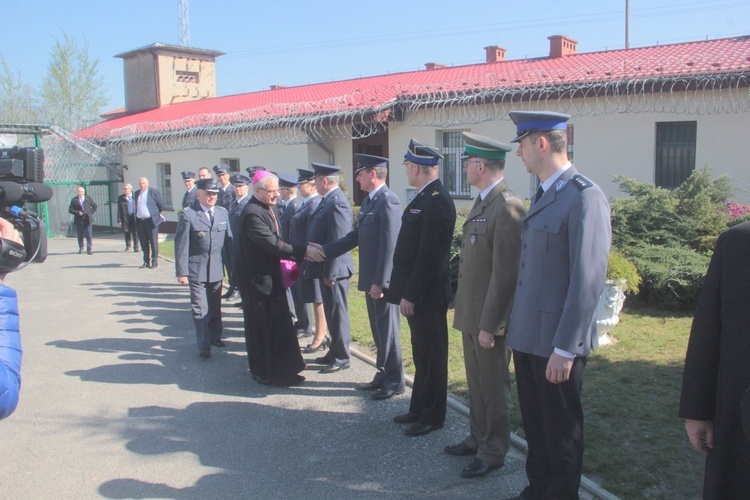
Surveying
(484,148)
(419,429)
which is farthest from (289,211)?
(484,148)

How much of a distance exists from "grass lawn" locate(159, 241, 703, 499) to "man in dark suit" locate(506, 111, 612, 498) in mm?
767

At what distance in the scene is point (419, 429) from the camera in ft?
15.4

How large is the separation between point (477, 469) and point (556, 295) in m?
1.43

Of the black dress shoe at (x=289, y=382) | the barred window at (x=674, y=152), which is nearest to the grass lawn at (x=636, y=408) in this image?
the black dress shoe at (x=289, y=382)

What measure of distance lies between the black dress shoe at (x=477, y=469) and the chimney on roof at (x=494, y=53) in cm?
1852

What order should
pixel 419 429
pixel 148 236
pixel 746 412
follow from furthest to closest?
pixel 148 236 → pixel 419 429 → pixel 746 412

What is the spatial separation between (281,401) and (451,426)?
5.18 ft

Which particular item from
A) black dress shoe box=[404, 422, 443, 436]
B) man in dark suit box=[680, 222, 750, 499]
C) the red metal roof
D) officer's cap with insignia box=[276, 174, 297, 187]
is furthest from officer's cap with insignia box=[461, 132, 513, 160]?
the red metal roof

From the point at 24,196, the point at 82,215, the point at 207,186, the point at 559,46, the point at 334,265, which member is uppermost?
the point at 559,46

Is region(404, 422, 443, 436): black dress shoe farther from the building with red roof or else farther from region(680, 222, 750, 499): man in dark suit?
the building with red roof

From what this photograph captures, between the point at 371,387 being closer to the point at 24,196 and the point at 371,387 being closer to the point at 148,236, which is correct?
the point at 24,196

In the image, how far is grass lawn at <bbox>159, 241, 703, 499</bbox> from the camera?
12.5 feet

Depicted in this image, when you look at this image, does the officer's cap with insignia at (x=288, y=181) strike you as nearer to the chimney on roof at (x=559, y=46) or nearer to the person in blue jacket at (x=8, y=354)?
the person in blue jacket at (x=8, y=354)

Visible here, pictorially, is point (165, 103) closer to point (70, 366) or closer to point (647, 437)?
point (70, 366)
